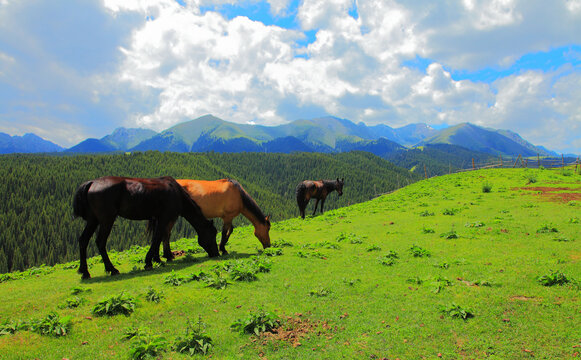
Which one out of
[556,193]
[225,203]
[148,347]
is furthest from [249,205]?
[556,193]

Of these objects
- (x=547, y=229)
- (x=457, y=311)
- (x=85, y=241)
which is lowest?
(x=457, y=311)

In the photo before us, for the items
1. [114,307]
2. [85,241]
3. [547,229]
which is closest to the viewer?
[114,307]

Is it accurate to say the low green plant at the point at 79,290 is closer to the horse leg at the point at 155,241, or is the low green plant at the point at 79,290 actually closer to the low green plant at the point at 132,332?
the horse leg at the point at 155,241

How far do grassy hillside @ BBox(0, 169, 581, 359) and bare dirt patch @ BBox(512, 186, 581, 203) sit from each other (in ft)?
32.7

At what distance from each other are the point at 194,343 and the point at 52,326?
282 centimetres

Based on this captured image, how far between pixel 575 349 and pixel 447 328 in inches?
74.8

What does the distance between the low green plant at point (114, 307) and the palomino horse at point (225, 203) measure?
6107mm

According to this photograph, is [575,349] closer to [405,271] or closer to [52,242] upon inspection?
[405,271]

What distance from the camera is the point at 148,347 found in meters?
4.87

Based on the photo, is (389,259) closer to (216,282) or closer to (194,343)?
(216,282)

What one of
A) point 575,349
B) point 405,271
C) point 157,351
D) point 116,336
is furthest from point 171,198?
point 575,349

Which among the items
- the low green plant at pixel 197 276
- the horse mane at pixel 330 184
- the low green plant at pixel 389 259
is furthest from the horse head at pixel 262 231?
the horse mane at pixel 330 184

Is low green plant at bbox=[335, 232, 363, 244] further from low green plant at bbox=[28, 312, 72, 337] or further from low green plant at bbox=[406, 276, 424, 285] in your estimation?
low green plant at bbox=[28, 312, 72, 337]

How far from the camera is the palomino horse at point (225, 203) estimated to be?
12.6 m
